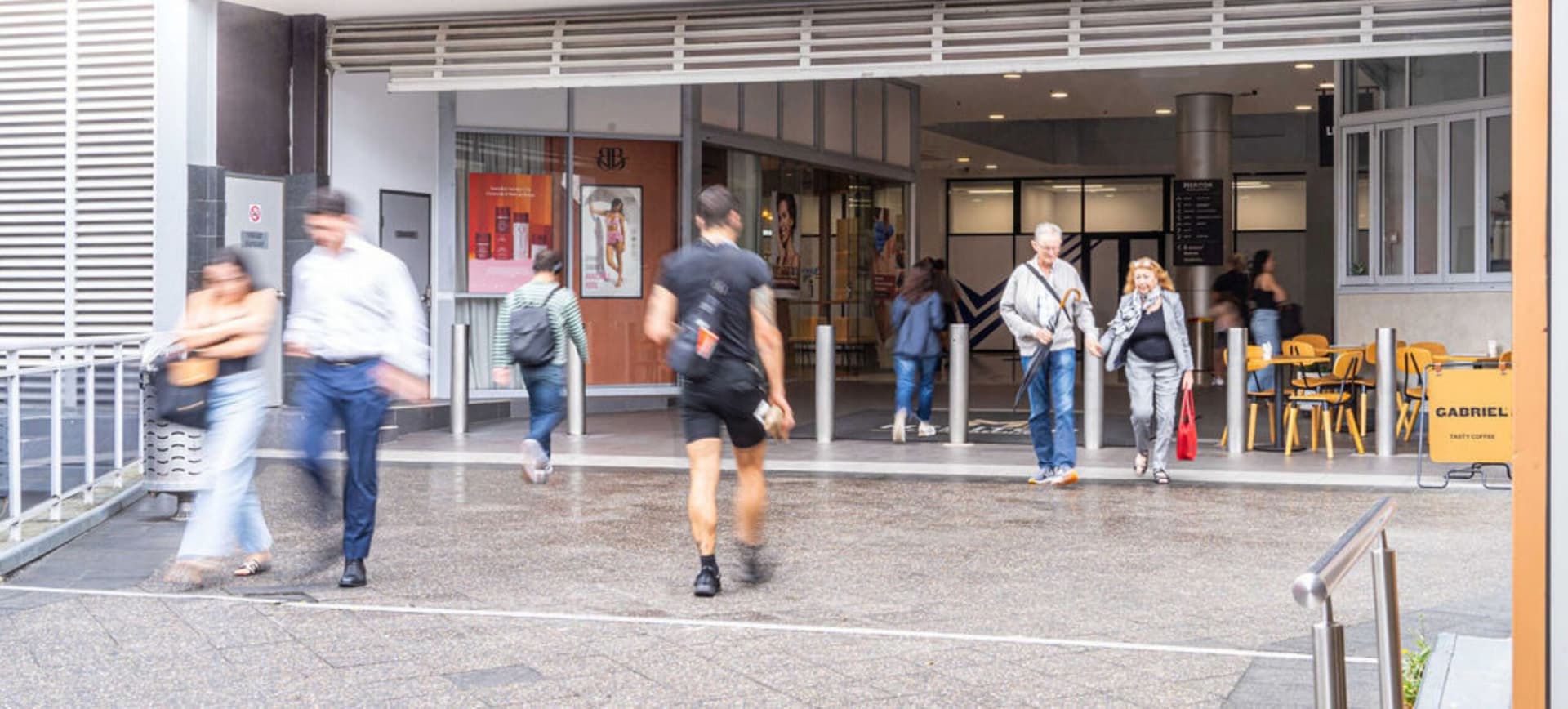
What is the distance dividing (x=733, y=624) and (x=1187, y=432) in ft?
17.5

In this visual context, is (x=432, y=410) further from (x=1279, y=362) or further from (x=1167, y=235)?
(x=1167, y=235)

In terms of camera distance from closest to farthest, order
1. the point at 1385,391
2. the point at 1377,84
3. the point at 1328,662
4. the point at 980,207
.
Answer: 1. the point at 1328,662
2. the point at 1385,391
3. the point at 1377,84
4. the point at 980,207

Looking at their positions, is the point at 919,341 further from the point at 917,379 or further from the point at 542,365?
the point at 542,365

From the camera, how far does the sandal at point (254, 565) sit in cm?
718

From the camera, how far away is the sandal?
718cm

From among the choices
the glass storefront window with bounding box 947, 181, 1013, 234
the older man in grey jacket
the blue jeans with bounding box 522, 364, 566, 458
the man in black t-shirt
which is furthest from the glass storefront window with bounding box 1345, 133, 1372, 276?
the glass storefront window with bounding box 947, 181, 1013, 234

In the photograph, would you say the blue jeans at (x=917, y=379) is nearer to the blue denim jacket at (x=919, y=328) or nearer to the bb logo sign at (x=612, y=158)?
the blue denim jacket at (x=919, y=328)

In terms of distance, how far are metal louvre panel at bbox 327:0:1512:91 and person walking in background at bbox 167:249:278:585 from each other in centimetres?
668

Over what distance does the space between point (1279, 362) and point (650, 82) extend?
541cm

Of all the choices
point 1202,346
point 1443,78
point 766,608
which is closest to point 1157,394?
point 766,608

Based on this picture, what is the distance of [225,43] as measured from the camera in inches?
520

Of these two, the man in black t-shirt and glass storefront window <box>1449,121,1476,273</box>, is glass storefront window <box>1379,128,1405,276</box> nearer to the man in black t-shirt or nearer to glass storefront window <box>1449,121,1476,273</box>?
glass storefront window <box>1449,121,1476,273</box>

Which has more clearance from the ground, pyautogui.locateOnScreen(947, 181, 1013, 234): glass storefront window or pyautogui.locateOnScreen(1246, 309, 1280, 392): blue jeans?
pyautogui.locateOnScreen(947, 181, 1013, 234): glass storefront window

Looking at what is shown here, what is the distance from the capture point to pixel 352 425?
6.91m
